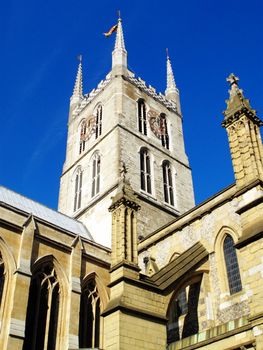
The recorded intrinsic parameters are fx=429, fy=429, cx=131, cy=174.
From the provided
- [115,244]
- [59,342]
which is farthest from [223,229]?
[59,342]

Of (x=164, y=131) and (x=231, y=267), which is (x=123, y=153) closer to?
(x=164, y=131)

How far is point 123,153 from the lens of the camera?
94.1 ft

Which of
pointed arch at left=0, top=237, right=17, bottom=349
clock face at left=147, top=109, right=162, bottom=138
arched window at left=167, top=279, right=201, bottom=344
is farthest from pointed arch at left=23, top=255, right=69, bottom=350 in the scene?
clock face at left=147, top=109, right=162, bottom=138

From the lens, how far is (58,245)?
64.8 feet

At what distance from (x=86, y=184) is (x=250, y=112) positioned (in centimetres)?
1944

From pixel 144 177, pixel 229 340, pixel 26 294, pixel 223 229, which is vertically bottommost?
pixel 229 340

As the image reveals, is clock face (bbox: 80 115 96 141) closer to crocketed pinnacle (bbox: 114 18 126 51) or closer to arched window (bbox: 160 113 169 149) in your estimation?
arched window (bbox: 160 113 169 149)

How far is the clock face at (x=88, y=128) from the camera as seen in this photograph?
33406 mm

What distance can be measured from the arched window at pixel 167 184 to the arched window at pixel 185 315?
12411 mm

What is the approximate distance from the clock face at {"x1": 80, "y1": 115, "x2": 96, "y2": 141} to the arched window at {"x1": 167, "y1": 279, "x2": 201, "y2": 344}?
18.2m

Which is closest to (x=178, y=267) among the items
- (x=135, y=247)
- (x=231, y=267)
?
(x=135, y=247)

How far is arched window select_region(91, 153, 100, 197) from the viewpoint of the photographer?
96.7 feet

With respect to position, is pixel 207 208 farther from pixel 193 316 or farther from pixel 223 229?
pixel 193 316

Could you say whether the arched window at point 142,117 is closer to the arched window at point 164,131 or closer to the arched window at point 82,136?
the arched window at point 164,131
